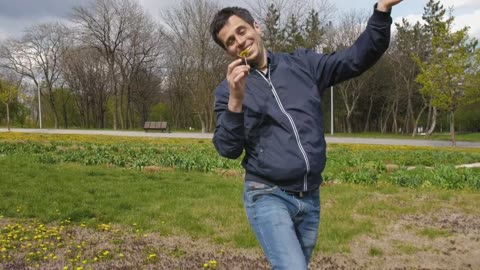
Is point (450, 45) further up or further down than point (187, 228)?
further up

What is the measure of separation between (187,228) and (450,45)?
24.9 m

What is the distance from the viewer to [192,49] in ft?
139

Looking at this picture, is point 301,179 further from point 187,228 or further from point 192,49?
point 192,49

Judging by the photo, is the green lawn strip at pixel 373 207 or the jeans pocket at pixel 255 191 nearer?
the jeans pocket at pixel 255 191

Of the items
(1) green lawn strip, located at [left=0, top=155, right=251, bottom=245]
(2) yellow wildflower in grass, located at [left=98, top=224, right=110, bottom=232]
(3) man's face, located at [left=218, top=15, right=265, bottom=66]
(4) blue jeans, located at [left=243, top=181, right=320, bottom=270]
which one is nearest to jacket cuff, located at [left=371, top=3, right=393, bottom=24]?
(3) man's face, located at [left=218, top=15, right=265, bottom=66]

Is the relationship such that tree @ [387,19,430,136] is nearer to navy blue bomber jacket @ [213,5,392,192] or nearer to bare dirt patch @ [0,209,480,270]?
bare dirt patch @ [0,209,480,270]

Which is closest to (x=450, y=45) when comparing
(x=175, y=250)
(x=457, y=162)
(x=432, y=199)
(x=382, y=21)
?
(x=457, y=162)

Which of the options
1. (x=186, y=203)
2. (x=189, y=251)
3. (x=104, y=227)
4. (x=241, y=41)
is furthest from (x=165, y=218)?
(x=241, y=41)

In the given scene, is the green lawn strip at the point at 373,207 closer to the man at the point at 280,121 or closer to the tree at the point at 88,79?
the man at the point at 280,121

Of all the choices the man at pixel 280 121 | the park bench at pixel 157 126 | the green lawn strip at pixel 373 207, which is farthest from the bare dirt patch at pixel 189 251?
the park bench at pixel 157 126

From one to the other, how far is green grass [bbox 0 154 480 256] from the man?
3.38 meters

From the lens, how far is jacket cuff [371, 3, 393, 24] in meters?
2.14

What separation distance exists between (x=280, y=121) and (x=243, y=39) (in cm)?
48

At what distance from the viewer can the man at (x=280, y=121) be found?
7.12 feet
